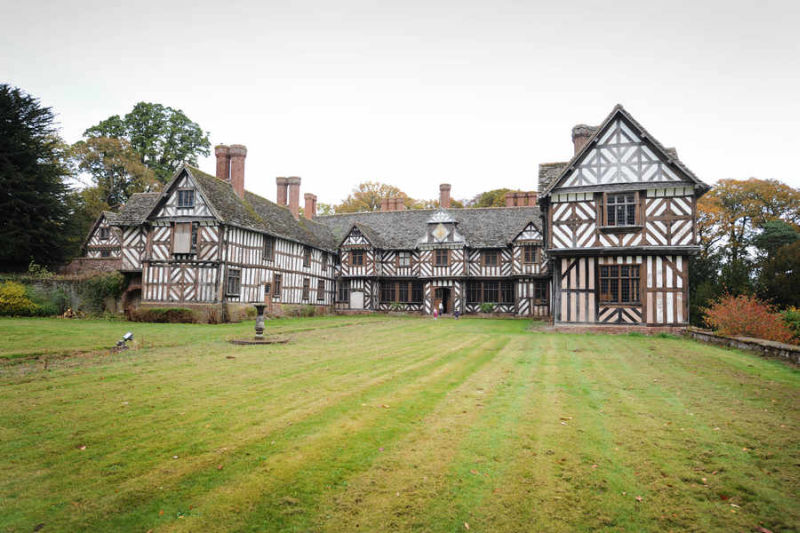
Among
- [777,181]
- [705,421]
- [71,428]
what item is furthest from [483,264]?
[71,428]

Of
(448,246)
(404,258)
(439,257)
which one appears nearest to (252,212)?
(404,258)

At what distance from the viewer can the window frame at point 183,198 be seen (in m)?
23.5

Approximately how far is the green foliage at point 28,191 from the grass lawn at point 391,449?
23.5 meters

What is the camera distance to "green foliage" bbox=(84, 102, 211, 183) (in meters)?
41.5

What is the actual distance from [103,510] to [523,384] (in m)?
5.87

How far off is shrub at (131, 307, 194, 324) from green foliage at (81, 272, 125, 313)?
4.01 meters

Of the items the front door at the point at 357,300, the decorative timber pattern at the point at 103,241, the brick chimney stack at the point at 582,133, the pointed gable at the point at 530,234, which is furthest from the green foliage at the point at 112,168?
the brick chimney stack at the point at 582,133

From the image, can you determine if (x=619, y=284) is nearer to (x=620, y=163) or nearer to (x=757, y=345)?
(x=620, y=163)

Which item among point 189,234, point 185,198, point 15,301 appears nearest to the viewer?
point 15,301

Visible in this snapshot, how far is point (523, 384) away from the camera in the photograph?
741cm

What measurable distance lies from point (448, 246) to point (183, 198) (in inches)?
700

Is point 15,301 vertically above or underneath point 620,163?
underneath

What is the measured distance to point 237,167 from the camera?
88.5ft

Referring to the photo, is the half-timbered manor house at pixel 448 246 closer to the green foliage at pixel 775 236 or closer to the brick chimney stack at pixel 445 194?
the brick chimney stack at pixel 445 194
